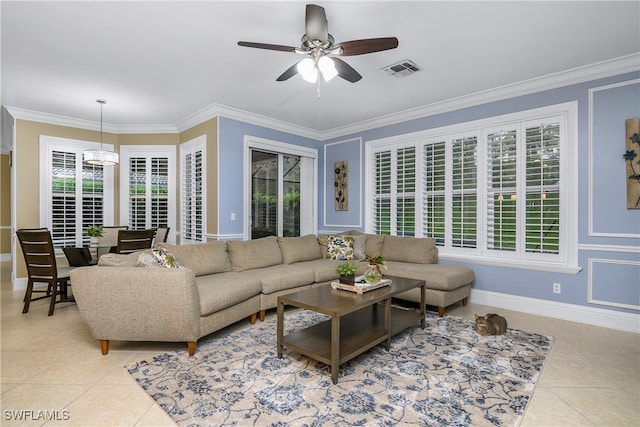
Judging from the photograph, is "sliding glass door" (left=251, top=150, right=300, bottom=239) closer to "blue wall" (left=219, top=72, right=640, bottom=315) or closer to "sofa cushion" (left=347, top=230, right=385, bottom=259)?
"sofa cushion" (left=347, top=230, right=385, bottom=259)

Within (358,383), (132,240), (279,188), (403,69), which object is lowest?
Result: (358,383)

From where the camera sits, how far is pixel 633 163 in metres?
3.19

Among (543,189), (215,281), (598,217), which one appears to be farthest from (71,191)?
(598,217)

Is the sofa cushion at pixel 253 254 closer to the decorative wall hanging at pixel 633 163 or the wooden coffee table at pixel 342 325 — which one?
the wooden coffee table at pixel 342 325

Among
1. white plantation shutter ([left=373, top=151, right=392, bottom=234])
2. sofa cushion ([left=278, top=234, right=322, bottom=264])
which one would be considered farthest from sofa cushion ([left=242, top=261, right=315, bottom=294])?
white plantation shutter ([left=373, top=151, right=392, bottom=234])

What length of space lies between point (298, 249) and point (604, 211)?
3527 millimetres

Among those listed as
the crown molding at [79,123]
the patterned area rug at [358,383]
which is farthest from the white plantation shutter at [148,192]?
the patterned area rug at [358,383]

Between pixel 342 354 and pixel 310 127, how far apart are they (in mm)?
4316

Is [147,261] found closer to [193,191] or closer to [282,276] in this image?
[282,276]

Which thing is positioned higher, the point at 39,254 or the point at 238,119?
the point at 238,119

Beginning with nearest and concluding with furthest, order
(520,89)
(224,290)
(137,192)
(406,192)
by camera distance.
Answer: (224,290)
(520,89)
(406,192)
(137,192)

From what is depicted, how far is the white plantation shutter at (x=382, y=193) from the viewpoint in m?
5.22

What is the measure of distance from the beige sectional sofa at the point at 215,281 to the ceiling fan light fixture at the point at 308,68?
6.04 ft

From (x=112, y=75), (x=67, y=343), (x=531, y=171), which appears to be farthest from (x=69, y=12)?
(x=531, y=171)
